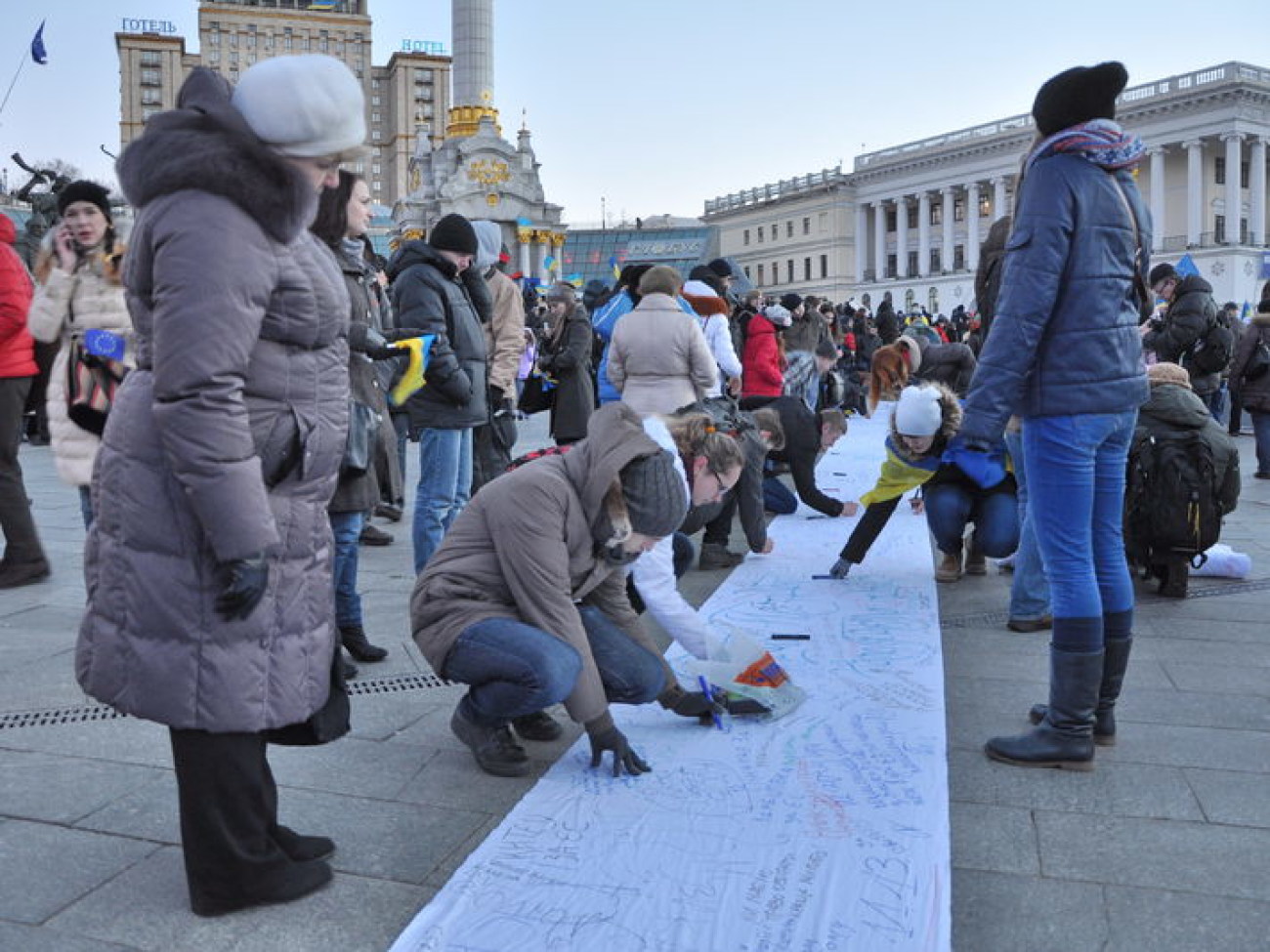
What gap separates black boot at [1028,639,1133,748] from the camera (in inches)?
139

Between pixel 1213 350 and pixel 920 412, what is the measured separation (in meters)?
5.68

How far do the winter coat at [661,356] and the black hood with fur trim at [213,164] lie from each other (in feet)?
14.0

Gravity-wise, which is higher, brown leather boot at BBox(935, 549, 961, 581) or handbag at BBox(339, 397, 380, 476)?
handbag at BBox(339, 397, 380, 476)

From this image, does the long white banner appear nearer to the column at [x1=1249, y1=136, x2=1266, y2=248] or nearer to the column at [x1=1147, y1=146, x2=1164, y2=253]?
the column at [x1=1147, y1=146, x2=1164, y2=253]

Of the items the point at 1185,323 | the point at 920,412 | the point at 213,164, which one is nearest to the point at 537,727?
the point at 213,164

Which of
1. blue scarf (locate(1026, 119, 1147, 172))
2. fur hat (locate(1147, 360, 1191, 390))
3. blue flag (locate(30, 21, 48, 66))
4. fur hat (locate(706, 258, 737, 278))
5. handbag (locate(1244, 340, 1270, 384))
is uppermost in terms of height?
blue flag (locate(30, 21, 48, 66))

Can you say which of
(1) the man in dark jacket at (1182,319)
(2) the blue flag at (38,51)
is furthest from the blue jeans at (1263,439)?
(2) the blue flag at (38,51)

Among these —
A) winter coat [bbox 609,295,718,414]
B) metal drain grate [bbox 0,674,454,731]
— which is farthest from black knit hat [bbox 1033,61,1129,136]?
winter coat [bbox 609,295,718,414]

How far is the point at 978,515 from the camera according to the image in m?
5.71

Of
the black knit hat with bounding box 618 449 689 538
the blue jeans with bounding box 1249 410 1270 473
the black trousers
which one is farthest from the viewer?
the blue jeans with bounding box 1249 410 1270 473

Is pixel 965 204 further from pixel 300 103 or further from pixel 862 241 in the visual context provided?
pixel 300 103

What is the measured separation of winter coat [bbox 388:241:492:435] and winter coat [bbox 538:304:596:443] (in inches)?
96.2

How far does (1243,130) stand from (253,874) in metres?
72.0

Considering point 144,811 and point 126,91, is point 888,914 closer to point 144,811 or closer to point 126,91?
point 144,811
